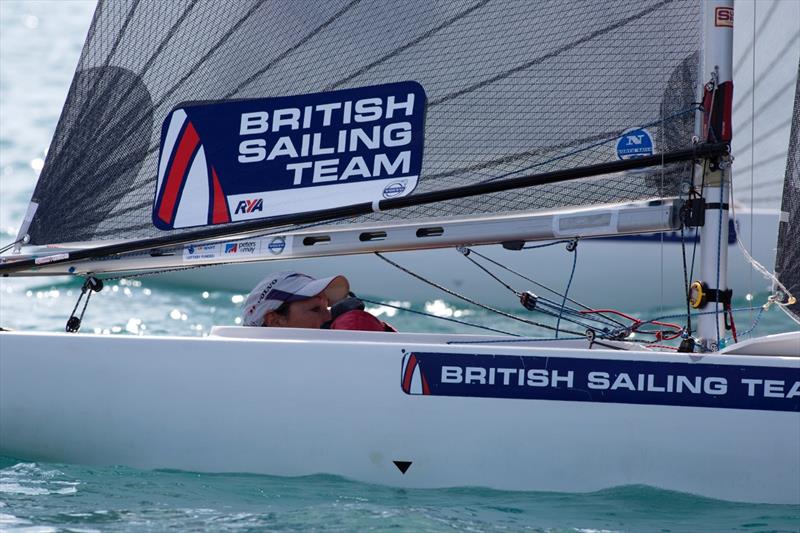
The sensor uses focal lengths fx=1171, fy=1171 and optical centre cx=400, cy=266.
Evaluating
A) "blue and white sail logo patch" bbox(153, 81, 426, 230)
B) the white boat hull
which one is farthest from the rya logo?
the white boat hull

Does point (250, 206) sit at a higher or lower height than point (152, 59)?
lower

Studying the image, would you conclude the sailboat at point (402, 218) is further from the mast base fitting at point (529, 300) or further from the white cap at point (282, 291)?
the white cap at point (282, 291)

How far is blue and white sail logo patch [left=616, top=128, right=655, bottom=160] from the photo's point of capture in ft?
8.95

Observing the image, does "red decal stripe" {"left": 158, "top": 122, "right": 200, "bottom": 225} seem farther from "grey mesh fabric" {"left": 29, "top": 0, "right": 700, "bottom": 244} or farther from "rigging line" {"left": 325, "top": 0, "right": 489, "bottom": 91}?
"rigging line" {"left": 325, "top": 0, "right": 489, "bottom": 91}

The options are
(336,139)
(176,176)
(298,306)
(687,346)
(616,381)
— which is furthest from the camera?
(298,306)

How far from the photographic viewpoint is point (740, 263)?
24.4ft

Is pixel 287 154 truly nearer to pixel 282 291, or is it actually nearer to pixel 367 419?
pixel 282 291

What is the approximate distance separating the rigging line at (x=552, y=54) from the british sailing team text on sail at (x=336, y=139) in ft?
0.35

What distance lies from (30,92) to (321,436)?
865cm

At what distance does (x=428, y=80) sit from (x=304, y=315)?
27.7 inches

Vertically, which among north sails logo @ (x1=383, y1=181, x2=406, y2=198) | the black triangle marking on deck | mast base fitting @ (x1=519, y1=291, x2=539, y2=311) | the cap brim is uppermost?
north sails logo @ (x1=383, y1=181, x2=406, y2=198)

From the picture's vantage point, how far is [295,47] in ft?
9.62

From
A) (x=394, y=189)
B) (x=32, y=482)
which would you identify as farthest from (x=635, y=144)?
(x=32, y=482)

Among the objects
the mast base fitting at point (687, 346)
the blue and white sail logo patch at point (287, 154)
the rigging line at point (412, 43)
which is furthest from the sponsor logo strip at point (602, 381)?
the rigging line at point (412, 43)
